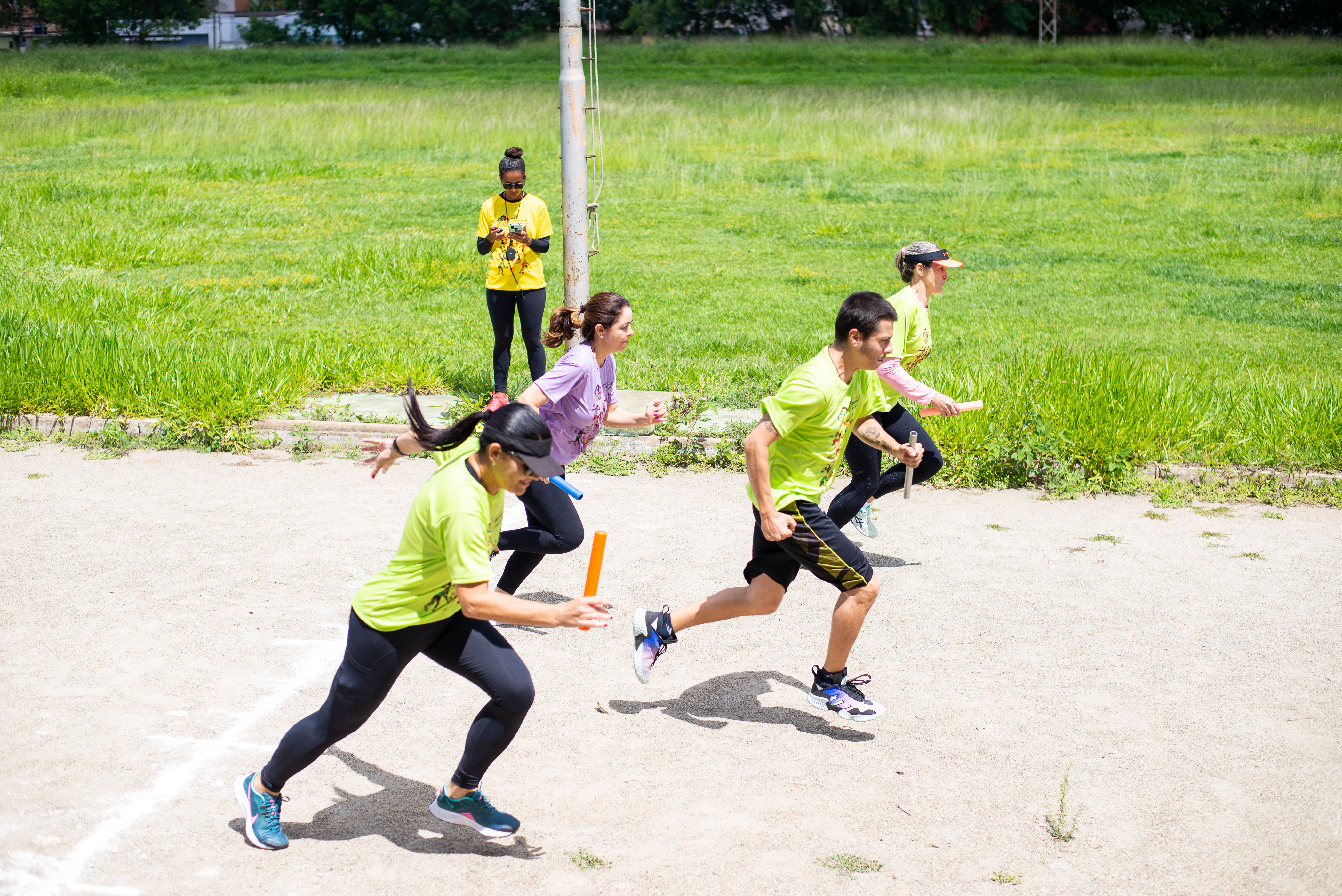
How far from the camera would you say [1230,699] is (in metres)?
5.46

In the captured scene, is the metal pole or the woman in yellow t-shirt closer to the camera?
the metal pole

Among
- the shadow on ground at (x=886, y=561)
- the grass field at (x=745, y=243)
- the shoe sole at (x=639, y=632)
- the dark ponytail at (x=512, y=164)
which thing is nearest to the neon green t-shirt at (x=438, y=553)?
the shoe sole at (x=639, y=632)

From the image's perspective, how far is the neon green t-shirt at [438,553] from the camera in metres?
3.86

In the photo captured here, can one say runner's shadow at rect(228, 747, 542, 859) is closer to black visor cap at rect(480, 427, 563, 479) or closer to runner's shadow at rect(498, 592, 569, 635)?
black visor cap at rect(480, 427, 563, 479)

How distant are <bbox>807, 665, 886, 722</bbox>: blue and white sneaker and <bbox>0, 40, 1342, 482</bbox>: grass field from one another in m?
3.93

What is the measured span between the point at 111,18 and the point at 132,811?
7616cm

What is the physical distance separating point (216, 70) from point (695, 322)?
130ft

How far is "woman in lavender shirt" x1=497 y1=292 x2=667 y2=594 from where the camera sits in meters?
5.69

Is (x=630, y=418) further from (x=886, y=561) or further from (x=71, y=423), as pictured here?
(x=71, y=423)

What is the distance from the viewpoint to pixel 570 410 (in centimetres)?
588

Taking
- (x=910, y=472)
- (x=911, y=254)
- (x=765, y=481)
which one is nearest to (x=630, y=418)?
(x=765, y=481)

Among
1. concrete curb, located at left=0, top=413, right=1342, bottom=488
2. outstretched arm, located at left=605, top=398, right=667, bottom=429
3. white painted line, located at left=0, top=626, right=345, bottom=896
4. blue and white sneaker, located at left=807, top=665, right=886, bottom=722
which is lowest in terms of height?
white painted line, located at left=0, top=626, right=345, bottom=896

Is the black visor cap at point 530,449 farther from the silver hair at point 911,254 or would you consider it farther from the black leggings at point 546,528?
the silver hair at point 911,254

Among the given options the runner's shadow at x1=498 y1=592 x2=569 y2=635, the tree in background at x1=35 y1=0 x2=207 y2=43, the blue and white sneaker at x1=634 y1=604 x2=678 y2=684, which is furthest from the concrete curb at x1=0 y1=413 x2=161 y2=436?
the tree in background at x1=35 y1=0 x2=207 y2=43
